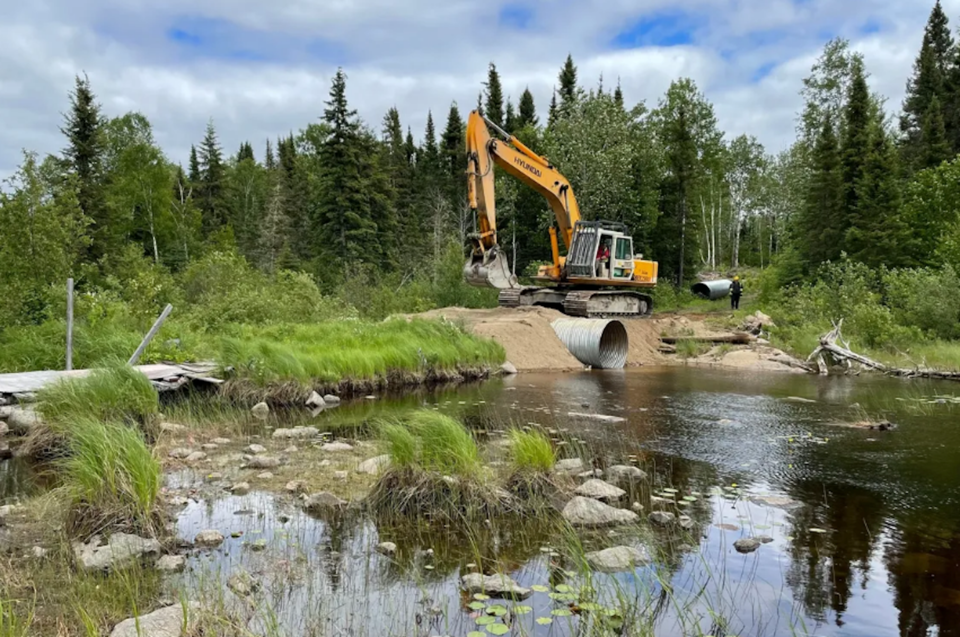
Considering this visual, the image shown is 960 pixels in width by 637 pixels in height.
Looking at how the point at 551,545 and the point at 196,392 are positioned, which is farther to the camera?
the point at 196,392

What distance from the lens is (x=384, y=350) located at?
12953mm

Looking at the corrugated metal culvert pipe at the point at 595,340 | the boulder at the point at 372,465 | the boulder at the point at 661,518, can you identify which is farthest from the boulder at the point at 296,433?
the corrugated metal culvert pipe at the point at 595,340

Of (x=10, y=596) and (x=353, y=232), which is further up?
(x=353, y=232)

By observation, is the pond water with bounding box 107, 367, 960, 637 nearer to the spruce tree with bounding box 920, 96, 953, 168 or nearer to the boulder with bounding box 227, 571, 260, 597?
the boulder with bounding box 227, 571, 260, 597

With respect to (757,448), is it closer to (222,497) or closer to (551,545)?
(551,545)

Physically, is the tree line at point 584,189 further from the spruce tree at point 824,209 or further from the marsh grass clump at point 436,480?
the marsh grass clump at point 436,480

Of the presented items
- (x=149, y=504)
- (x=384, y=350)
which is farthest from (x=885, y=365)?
(x=149, y=504)

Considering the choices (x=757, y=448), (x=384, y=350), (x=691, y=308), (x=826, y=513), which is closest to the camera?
(x=826, y=513)

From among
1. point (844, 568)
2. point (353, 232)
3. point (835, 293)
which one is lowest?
point (844, 568)

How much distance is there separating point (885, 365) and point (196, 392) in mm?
14955

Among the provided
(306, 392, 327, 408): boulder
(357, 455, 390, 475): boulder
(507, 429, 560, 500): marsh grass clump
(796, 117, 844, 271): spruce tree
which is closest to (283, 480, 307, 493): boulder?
(357, 455, 390, 475): boulder

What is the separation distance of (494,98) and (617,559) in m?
48.3

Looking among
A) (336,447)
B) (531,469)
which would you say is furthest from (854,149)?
(531,469)

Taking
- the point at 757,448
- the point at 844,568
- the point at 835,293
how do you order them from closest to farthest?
the point at 844,568 < the point at 757,448 < the point at 835,293
